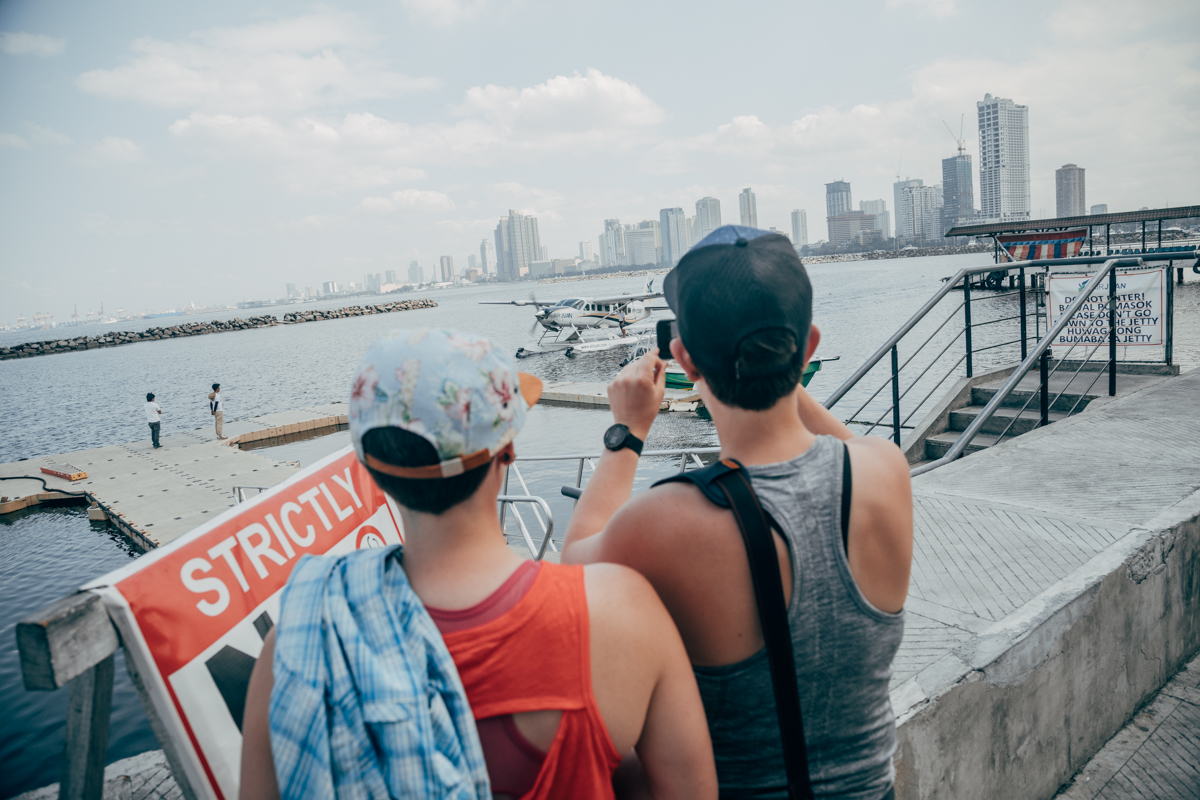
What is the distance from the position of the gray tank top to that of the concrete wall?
1208 mm

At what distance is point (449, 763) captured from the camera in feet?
3.57

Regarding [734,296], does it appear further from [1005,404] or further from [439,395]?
[1005,404]

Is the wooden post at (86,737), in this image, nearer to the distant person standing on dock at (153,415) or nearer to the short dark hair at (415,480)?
the short dark hair at (415,480)

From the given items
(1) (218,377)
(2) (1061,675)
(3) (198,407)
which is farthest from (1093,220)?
(1) (218,377)

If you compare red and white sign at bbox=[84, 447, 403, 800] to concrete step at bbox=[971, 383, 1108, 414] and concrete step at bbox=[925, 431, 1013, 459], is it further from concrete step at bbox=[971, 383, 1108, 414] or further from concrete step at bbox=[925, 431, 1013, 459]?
concrete step at bbox=[971, 383, 1108, 414]

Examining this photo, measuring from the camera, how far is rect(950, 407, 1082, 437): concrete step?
777 centimetres

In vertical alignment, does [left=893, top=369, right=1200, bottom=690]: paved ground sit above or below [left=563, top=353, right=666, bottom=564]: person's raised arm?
below

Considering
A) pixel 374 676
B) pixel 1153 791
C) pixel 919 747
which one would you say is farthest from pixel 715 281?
pixel 1153 791

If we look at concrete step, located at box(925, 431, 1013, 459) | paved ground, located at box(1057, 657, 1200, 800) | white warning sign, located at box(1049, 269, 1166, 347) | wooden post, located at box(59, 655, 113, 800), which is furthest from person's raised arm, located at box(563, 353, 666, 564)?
white warning sign, located at box(1049, 269, 1166, 347)

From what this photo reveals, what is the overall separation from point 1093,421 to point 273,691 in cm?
792

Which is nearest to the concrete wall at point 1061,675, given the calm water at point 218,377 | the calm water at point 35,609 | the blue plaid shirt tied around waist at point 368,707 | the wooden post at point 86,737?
the blue plaid shirt tied around waist at point 368,707

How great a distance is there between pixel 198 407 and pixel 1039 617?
49211mm

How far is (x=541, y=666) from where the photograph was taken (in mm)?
1144

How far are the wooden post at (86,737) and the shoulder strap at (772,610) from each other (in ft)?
4.41
